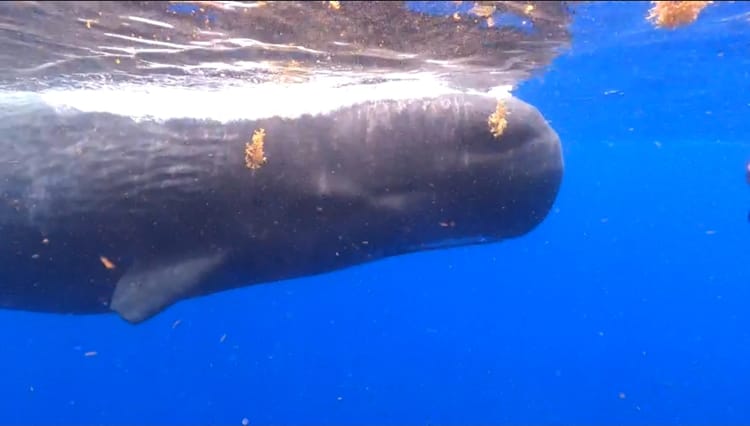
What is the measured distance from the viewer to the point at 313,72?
10875 mm

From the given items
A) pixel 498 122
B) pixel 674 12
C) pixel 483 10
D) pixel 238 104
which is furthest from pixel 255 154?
pixel 674 12

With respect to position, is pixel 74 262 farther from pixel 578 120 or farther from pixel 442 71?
pixel 578 120

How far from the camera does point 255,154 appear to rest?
23.0 ft

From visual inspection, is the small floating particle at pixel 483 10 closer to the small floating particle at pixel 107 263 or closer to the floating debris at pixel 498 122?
the floating debris at pixel 498 122

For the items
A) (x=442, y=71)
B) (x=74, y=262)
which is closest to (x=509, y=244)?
(x=442, y=71)

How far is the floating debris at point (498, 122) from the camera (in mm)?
6887

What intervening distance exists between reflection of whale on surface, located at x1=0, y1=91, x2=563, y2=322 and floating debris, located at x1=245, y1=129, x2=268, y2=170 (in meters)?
0.06

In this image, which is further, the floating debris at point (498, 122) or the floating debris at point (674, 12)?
the floating debris at point (674, 12)

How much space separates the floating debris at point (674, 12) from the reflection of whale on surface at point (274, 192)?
2.91 metres

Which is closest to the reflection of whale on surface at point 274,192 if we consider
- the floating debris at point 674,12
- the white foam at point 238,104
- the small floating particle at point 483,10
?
the white foam at point 238,104

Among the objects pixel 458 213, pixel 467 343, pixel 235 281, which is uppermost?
pixel 458 213

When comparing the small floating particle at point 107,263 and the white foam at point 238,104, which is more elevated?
the white foam at point 238,104

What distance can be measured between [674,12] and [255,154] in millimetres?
6081

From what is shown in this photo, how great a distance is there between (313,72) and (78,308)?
5.19 metres
